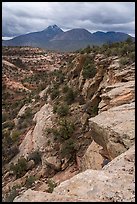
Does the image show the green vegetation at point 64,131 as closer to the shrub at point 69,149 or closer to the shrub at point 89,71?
the shrub at point 69,149

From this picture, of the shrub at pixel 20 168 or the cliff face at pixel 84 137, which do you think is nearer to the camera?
the cliff face at pixel 84 137

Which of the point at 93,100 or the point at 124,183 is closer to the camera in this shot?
the point at 124,183

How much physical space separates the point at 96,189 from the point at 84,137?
12200 millimetres

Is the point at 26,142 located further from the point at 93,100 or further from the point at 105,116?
the point at 105,116

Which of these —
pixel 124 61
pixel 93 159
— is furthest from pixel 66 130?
pixel 93 159

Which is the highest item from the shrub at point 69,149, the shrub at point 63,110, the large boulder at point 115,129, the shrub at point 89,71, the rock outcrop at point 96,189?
the shrub at point 89,71

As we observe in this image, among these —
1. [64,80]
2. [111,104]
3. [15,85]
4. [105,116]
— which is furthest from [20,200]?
[15,85]

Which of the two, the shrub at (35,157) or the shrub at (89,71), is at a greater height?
the shrub at (89,71)

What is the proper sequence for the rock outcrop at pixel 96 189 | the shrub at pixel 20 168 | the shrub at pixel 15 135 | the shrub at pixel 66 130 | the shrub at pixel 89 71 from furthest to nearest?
the shrub at pixel 15 135
the shrub at pixel 89 71
the shrub at pixel 66 130
the shrub at pixel 20 168
the rock outcrop at pixel 96 189

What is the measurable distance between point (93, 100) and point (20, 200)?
14.4 meters

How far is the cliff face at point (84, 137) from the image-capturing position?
5.39 metres

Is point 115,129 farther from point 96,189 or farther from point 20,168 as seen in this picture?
point 20,168

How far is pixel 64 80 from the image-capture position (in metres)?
27.7

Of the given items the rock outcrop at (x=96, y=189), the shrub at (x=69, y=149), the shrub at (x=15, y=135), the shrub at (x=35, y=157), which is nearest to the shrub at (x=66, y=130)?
the shrub at (x=69, y=149)
